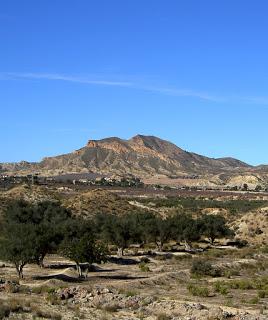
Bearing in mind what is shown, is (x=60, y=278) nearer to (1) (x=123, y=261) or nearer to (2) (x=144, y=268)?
(2) (x=144, y=268)

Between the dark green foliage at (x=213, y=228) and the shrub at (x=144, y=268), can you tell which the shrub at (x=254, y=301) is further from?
the dark green foliage at (x=213, y=228)

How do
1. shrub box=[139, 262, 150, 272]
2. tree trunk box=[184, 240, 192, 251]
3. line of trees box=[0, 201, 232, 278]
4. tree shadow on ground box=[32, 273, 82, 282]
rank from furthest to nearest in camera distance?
tree trunk box=[184, 240, 192, 251], shrub box=[139, 262, 150, 272], line of trees box=[0, 201, 232, 278], tree shadow on ground box=[32, 273, 82, 282]

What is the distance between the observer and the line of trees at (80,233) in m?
49.1

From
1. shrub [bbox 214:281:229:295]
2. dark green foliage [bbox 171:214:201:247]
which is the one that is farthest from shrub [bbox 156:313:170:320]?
dark green foliage [bbox 171:214:201:247]

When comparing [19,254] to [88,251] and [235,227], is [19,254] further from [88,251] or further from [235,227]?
[235,227]

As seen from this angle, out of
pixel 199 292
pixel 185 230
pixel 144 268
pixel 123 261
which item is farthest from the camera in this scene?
pixel 185 230

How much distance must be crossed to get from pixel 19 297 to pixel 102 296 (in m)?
5.42

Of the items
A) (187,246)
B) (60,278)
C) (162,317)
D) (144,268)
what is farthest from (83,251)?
(187,246)

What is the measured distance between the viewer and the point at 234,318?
31359mm

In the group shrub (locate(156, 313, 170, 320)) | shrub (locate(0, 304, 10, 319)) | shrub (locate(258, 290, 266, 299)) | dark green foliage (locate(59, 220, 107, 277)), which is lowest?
shrub (locate(258, 290, 266, 299))

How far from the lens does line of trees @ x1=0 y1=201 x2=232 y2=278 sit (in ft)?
161

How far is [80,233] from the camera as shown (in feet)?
206

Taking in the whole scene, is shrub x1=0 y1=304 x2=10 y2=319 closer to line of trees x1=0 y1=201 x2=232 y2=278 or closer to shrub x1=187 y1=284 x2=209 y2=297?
shrub x1=187 y1=284 x2=209 y2=297

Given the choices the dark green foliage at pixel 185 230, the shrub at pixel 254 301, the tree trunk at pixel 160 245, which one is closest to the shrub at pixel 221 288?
the shrub at pixel 254 301
